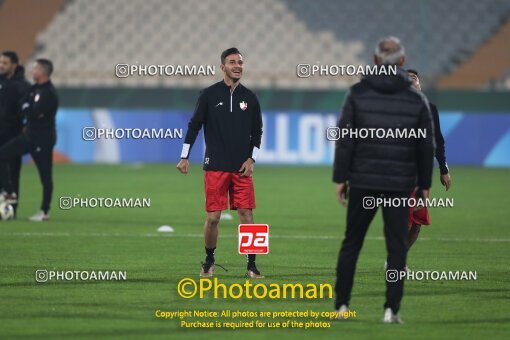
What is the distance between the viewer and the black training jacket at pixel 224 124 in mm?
12023

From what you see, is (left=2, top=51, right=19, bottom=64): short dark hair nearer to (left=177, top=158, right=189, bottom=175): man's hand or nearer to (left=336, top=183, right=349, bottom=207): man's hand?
(left=177, top=158, right=189, bottom=175): man's hand

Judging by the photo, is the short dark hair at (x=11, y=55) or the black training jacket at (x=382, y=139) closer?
the black training jacket at (x=382, y=139)

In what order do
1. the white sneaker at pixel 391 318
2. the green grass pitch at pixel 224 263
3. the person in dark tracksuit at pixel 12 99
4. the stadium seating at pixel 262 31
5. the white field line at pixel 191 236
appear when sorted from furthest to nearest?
the stadium seating at pixel 262 31, the person in dark tracksuit at pixel 12 99, the white field line at pixel 191 236, the white sneaker at pixel 391 318, the green grass pitch at pixel 224 263

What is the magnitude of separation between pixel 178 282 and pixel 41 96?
7665 millimetres

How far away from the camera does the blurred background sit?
3434 centimetres

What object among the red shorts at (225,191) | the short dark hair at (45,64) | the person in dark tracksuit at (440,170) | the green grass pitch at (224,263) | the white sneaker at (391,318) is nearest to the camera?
the green grass pitch at (224,263)

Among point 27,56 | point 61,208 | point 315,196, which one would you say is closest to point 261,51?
point 27,56

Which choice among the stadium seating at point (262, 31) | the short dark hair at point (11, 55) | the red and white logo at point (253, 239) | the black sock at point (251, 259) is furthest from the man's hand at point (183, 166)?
the stadium seating at point (262, 31)

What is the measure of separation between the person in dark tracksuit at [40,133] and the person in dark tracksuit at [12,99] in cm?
29

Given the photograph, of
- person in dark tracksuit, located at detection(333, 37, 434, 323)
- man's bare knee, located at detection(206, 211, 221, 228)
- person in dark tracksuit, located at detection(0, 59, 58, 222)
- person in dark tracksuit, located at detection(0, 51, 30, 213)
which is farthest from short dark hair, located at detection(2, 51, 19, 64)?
person in dark tracksuit, located at detection(333, 37, 434, 323)

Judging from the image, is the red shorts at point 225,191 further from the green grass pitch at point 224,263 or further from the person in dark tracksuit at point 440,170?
the person in dark tracksuit at point 440,170

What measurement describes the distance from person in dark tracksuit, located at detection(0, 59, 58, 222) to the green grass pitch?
0.55 metres

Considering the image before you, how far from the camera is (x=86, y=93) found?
3344 cm

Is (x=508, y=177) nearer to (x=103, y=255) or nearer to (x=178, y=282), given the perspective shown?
(x=103, y=255)
